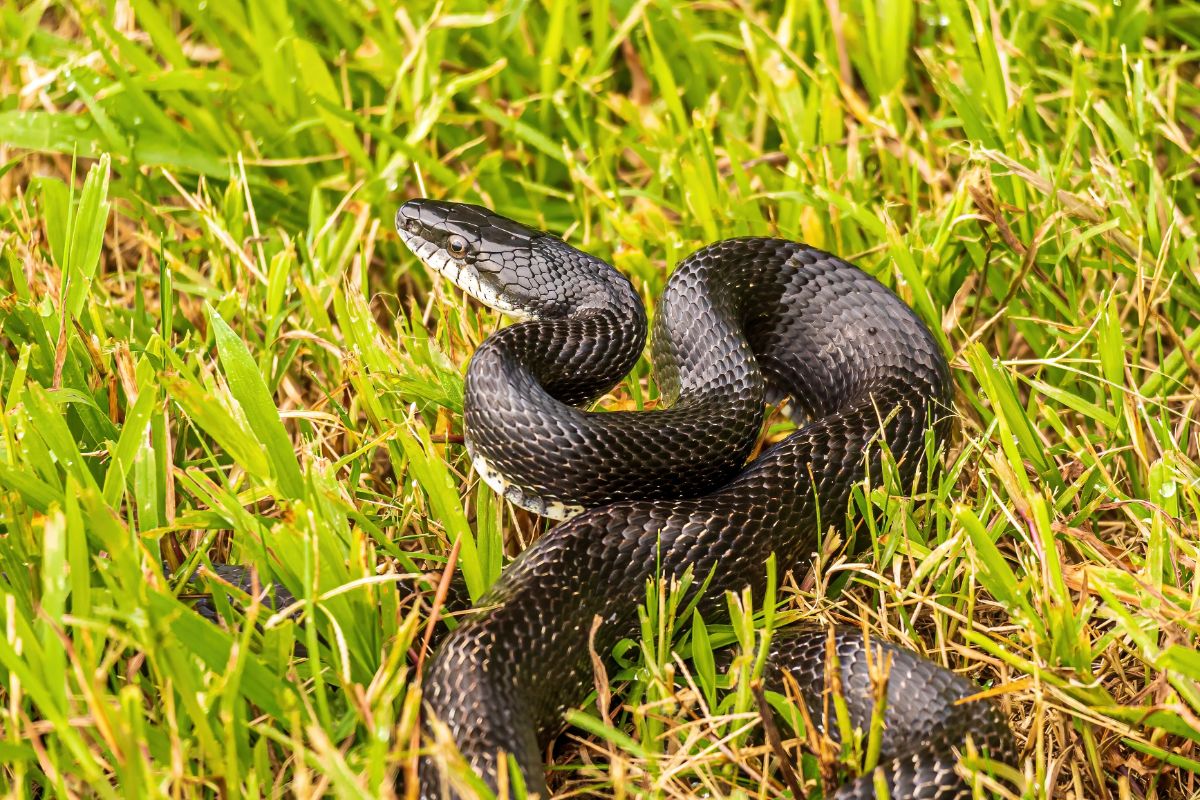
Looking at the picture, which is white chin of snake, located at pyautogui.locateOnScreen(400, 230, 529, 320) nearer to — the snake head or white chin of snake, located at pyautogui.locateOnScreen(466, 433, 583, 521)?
the snake head

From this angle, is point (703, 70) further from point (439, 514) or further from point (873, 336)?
point (439, 514)

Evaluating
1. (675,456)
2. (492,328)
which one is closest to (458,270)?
(492,328)

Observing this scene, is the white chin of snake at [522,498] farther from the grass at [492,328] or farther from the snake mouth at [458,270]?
the snake mouth at [458,270]

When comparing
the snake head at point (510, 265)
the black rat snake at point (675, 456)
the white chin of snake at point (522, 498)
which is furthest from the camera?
the snake head at point (510, 265)

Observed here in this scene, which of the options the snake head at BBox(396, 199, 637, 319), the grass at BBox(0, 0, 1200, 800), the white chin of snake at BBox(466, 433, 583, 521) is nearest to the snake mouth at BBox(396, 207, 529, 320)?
the snake head at BBox(396, 199, 637, 319)

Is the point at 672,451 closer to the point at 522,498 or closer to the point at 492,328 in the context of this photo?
the point at 522,498

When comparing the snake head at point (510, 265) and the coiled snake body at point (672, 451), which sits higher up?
the snake head at point (510, 265)

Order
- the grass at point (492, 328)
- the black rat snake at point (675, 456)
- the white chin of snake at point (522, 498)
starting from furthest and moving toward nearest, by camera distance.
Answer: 1. the white chin of snake at point (522, 498)
2. the black rat snake at point (675, 456)
3. the grass at point (492, 328)

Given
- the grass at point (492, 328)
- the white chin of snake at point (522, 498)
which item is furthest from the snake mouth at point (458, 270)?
the white chin of snake at point (522, 498)
